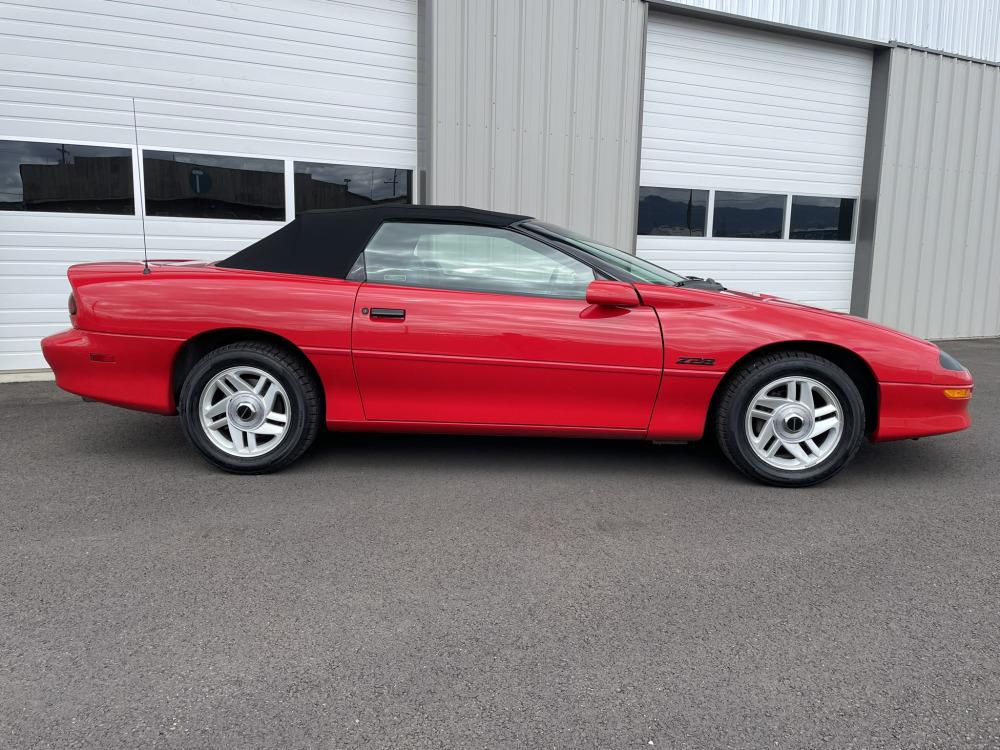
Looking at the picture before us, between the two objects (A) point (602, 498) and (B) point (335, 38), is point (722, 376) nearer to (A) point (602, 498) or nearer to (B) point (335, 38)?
(A) point (602, 498)

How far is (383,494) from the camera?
3422 mm

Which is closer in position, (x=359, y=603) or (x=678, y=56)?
(x=359, y=603)

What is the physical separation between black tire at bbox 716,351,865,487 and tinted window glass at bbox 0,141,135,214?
5686 mm

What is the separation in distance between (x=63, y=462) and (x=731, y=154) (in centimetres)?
804

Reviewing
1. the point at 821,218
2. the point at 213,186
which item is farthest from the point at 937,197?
the point at 213,186

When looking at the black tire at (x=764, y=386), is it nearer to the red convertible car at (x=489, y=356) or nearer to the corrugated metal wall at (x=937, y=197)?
the red convertible car at (x=489, y=356)

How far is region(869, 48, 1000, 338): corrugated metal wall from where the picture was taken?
945cm

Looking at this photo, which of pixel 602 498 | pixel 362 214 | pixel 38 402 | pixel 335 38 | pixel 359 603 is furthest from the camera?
pixel 335 38

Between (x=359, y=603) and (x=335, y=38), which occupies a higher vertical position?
(x=335, y=38)

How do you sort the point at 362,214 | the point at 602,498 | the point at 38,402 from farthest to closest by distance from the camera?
1. the point at 38,402
2. the point at 362,214
3. the point at 602,498

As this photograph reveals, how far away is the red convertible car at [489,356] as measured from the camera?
11.5 feet

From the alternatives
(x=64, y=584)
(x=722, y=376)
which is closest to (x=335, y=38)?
(x=722, y=376)

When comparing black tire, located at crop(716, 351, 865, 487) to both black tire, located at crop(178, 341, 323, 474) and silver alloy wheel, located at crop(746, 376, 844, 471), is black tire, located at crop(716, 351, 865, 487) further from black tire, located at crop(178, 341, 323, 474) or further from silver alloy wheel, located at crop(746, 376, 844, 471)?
black tire, located at crop(178, 341, 323, 474)

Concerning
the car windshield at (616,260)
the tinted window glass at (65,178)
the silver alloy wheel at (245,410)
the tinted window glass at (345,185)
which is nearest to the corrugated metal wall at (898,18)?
the tinted window glass at (345,185)
